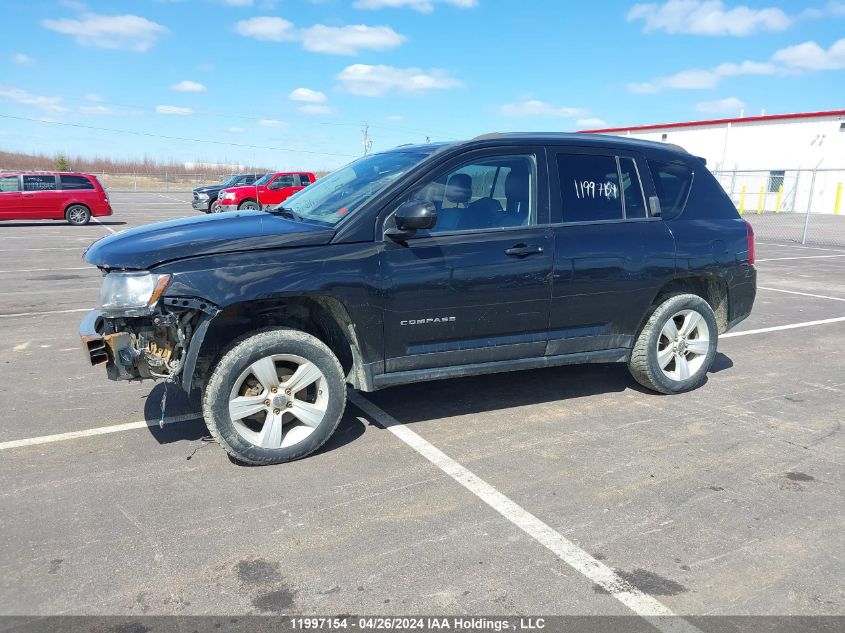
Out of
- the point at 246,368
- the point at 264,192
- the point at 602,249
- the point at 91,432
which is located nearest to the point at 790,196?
the point at 264,192

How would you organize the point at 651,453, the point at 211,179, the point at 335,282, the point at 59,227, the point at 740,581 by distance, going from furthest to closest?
1. the point at 211,179
2. the point at 59,227
3. the point at 651,453
4. the point at 335,282
5. the point at 740,581

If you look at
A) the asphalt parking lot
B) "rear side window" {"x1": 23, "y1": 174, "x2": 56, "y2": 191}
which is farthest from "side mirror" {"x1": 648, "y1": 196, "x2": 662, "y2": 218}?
"rear side window" {"x1": 23, "y1": 174, "x2": 56, "y2": 191}

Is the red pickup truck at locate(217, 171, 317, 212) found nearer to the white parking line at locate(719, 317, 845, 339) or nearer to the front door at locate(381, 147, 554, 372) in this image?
the white parking line at locate(719, 317, 845, 339)

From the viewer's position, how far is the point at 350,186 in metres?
4.73

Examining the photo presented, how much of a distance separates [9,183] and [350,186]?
Answer: 72.4ft

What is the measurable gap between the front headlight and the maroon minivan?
2183cm

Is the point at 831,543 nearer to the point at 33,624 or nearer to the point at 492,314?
the point at 492,314

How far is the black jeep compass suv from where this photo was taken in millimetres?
3791

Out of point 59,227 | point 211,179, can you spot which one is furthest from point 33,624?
point 211,179

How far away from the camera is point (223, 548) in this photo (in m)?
3.11

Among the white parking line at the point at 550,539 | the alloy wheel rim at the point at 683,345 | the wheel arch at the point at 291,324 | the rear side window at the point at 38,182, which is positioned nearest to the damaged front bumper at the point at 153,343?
the wheel arch at the point at 291,324

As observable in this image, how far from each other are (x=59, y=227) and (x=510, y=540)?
23208 millimetres

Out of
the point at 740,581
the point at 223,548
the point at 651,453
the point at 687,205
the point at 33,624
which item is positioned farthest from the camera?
the point at 687,205

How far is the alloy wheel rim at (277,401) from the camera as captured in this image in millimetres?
3896
